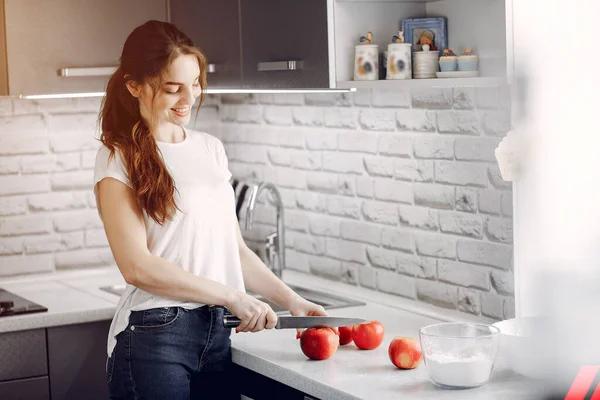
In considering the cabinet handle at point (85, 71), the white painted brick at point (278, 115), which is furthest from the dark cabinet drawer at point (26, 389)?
the white painted brick at point (278, 115)

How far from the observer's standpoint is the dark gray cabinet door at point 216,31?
9.44 feet

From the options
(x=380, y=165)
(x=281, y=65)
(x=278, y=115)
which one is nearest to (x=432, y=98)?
(x=380, y=165)

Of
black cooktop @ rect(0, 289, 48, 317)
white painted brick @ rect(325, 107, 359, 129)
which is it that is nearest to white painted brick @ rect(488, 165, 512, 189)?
white painted brick @ rect(325, 107, 359, 129)

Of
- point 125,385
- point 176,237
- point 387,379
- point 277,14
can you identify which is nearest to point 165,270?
point 176,237

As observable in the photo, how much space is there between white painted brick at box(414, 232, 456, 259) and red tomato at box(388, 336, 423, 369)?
2.21 feet

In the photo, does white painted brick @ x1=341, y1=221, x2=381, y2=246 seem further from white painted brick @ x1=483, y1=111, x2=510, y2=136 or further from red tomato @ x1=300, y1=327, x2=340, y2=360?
red tomato @ x1=300, y1=327, x2=340, y2=360

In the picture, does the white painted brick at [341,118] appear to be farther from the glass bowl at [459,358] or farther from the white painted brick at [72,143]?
the glass bowl at [459,358]

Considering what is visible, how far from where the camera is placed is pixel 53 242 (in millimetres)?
3395

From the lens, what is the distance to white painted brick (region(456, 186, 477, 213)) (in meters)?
2.50

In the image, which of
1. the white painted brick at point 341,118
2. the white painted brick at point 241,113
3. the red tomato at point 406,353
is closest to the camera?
the red tomato at point 406,353

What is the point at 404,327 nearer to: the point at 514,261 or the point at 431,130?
the point at 514,261

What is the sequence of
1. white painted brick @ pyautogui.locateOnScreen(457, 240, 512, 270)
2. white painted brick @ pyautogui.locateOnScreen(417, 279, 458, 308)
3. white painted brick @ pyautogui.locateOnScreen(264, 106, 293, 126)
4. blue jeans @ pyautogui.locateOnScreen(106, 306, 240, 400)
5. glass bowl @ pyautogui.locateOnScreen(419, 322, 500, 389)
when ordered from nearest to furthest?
glass bowl @ pyautogui.locateOnScreen(419, 322, 500, 389), blue jeans @ pyautogui.locateOnScreen(106, 306, 240, 400), white painted brick @ pyautogui.locateOnScreen(457, 240, 512, 270), white painted brick @ pyautogui.locateOnScreen(417, 279, 458, 308), white painted brick @ pyautogui.locateOnScreen(264, 106, 293, 126)

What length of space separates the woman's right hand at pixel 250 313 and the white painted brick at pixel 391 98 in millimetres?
958

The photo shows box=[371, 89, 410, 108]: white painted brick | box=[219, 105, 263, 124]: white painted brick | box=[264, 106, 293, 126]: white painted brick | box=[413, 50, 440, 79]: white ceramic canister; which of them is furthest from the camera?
box=[219, 105, 263, 124]: white painted brick
